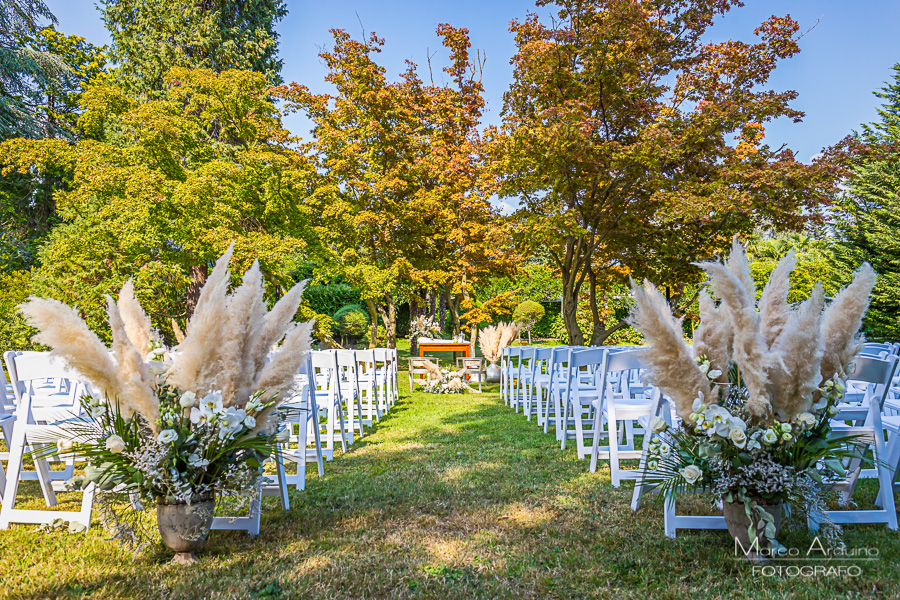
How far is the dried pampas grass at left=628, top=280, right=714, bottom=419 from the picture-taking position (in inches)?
76.6

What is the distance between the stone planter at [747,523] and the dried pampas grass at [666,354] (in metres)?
0.50

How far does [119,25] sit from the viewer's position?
54.2 ft

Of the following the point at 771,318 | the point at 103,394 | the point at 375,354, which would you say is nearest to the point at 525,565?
the point at 771,318

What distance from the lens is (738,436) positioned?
6.55 feet

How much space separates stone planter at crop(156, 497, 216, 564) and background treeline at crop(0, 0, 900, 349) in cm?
784

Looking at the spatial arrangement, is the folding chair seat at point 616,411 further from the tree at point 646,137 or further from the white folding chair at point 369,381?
the tree at point 646,137

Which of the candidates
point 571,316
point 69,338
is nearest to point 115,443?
point 69,338

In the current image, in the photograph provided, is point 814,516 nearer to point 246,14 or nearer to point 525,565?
point 525,565

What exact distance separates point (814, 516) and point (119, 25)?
21.0 metres

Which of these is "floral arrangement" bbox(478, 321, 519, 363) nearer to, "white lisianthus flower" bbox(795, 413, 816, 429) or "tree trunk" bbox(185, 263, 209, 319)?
"tree trunk" bbox(185, 263, 209, 319)

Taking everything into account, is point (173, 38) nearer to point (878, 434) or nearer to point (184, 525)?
point (184, 525)

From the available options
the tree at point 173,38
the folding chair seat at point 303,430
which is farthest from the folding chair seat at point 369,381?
the tree at point 173,38

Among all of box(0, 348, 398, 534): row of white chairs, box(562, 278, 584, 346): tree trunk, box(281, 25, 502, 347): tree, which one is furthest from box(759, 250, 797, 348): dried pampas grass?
box(281, 25, 502, 347): tree

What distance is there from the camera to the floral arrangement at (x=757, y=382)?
1.95m
